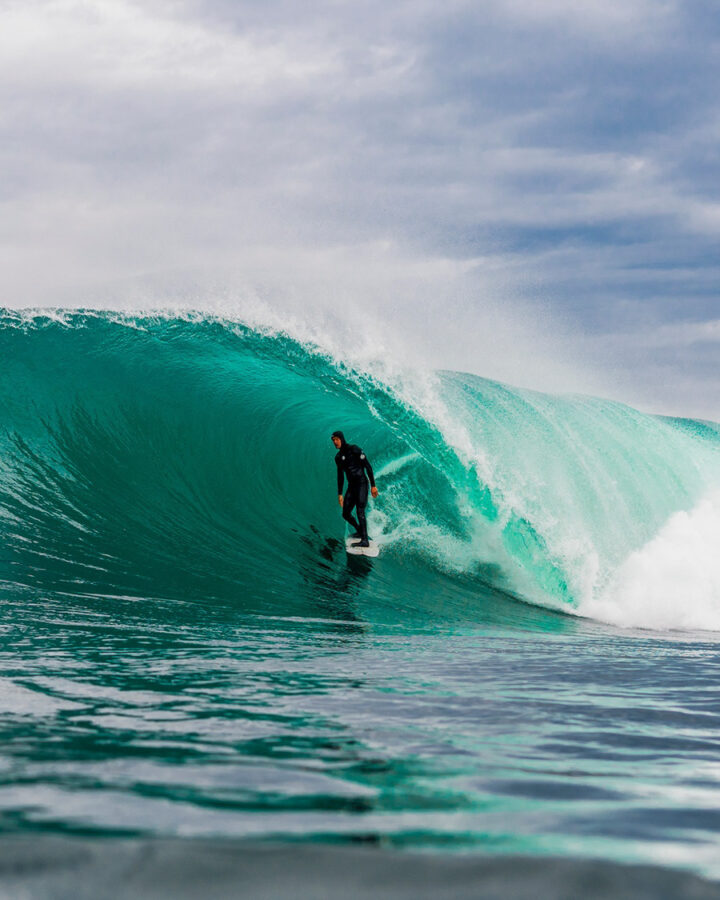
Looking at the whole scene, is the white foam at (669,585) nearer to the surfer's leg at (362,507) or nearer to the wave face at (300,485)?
the wave face at (300,485)

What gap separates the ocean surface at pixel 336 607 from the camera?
2.18 meters

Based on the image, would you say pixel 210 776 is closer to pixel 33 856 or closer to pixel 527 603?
pixel 33 856

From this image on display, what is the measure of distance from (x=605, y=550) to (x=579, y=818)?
32.2 ft

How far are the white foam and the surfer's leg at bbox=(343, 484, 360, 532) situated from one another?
2.87 meters

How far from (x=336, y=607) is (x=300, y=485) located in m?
4.40

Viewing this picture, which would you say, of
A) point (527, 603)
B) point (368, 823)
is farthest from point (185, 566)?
point (368, 823)

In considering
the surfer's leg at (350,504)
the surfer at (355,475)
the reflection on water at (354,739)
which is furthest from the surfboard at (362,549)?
the reflection on water at (354,739)

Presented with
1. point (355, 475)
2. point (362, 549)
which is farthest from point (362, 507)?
point (362, 549)

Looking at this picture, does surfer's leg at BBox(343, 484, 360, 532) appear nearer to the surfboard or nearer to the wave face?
the surfboard

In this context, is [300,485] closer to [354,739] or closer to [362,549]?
[362,549]

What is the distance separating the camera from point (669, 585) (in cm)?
1008

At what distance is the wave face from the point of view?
8.66 meters

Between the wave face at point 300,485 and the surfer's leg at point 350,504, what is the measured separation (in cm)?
40

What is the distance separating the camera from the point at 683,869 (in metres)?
1.68
